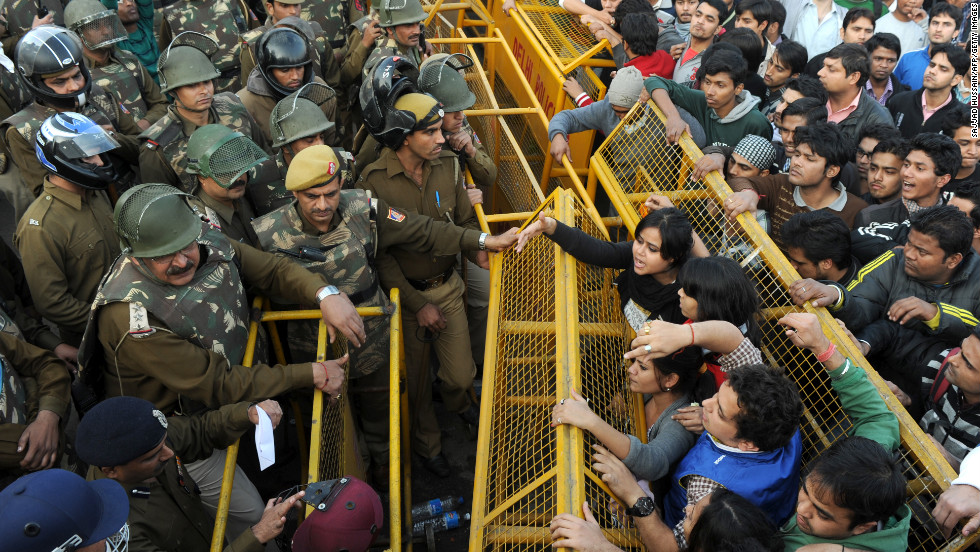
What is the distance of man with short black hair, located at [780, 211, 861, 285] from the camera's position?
327 cm

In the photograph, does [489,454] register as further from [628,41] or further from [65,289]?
[628,41]

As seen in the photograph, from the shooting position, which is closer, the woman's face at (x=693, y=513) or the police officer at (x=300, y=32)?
the woman's face at (x=693, y=513)

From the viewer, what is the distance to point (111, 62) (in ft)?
17.3

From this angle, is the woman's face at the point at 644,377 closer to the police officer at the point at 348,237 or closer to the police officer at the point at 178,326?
the police officer at the point at 348,237

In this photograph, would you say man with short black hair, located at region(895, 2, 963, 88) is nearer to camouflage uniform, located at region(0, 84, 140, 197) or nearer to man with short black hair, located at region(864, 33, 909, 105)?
man with short black hair, located at region(864, 33, 909, 105)

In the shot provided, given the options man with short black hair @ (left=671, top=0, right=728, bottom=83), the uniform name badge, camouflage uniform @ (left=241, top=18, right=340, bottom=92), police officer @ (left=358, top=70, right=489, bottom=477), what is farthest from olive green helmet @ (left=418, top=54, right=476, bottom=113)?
man with short black hair @ (left=671, top=0, right=728, bottom=83)

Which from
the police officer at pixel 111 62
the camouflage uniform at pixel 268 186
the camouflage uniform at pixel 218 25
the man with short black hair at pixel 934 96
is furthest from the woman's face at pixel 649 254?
the camouflage uniform at pixel 218 25

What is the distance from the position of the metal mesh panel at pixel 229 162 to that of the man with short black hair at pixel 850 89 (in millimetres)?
4076

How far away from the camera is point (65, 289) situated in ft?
12.0

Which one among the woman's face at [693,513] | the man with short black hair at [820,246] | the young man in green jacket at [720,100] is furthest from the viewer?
A: the young man in green jacket at [720,100]

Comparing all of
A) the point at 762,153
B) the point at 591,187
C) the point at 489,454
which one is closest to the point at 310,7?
the point at 591,187

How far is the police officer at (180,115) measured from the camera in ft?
14.1

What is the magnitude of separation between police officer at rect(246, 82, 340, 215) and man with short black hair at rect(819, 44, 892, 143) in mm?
3562

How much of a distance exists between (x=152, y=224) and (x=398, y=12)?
346cm
